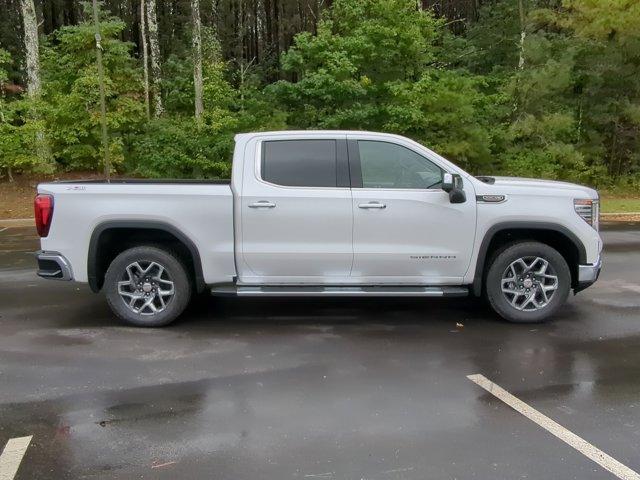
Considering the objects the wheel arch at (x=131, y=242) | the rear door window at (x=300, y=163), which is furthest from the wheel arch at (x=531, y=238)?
the wheel arch at (x=131, y=242)

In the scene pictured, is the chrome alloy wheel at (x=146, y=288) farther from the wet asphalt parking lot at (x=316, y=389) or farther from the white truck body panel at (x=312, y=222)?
the white truck body panel at (x=312, y=222)

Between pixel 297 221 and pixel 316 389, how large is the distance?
1899 mm

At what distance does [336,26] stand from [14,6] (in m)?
23.5

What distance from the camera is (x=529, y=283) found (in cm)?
638

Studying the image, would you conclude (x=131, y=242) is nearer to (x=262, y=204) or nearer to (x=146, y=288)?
A: (x=146, y=288)

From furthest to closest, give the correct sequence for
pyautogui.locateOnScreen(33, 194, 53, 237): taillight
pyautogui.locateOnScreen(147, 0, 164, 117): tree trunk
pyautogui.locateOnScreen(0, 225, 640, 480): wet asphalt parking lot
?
1. pyautogui.locateOnScreen(147, 0, 164, 117): tree trunk
2. pyautogui.locateOnScreen(33, 194, 53, 237): taillight
3. pyautogui.locateOnScreen(0, 225, 640, 480): wet asphalt parking lot

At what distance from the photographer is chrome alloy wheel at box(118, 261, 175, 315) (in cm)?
631

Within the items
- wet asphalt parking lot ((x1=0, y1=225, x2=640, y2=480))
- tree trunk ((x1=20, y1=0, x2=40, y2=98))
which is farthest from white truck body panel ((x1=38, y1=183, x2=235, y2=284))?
tree trunk ((x1=20, y1=0, x2=40, y2=98))

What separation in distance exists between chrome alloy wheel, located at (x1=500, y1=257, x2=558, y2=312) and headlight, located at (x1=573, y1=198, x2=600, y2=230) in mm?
581

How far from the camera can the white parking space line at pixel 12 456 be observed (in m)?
3.61

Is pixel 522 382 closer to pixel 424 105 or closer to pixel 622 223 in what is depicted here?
pixel 622 223

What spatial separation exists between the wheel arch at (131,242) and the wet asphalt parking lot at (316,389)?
56 cm

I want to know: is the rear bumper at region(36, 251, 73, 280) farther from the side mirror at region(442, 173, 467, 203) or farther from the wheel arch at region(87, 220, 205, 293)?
the side mirror at region(442, 173, 467, 203)

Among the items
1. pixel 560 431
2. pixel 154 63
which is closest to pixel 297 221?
pixel 560 431
